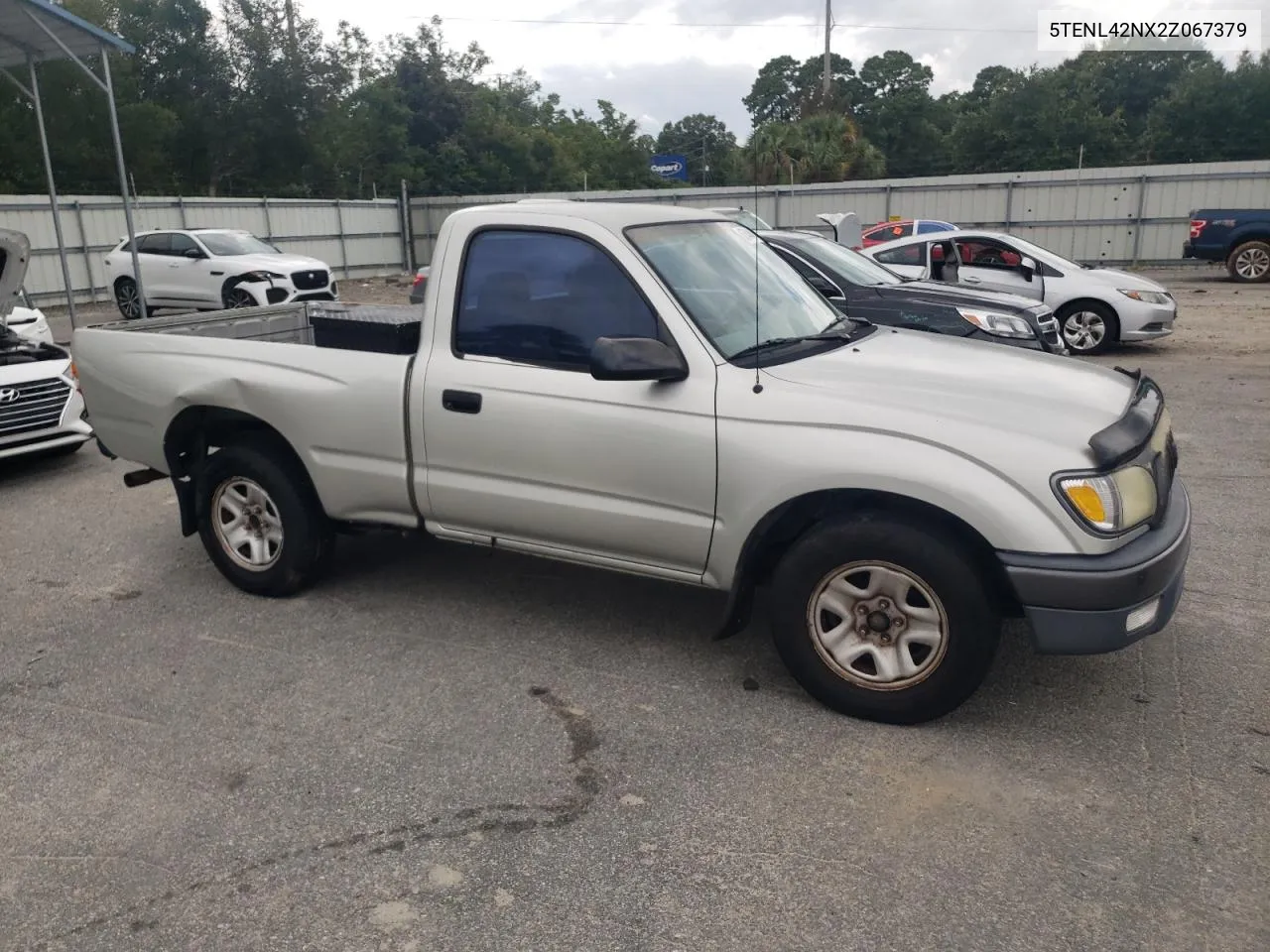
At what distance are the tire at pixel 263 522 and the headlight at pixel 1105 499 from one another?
326 cm

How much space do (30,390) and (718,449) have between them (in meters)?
5.84

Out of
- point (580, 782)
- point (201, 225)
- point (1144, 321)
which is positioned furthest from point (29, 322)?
point (201, 225)

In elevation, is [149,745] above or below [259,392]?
below

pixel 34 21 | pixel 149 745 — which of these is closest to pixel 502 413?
pixel 149 745

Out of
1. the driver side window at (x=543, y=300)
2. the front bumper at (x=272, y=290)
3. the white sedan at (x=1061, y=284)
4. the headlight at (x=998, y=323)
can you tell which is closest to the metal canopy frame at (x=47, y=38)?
the front bumper at (x=272, y=290)

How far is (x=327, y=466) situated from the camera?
4.61 m

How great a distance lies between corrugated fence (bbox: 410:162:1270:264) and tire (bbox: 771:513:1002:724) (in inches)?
823

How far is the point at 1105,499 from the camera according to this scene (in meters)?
3.29

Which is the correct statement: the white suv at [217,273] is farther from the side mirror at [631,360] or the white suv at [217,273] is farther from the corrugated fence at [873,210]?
the side mirror at [631,360]

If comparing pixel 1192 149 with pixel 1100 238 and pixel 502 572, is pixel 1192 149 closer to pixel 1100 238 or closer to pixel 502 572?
pixel 1100 238

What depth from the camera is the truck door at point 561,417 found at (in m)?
3.82

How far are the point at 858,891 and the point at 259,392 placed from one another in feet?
11.0

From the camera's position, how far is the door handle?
4.15 meters

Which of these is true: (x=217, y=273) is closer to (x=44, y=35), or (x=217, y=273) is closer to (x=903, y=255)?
(x=44, y=35)
